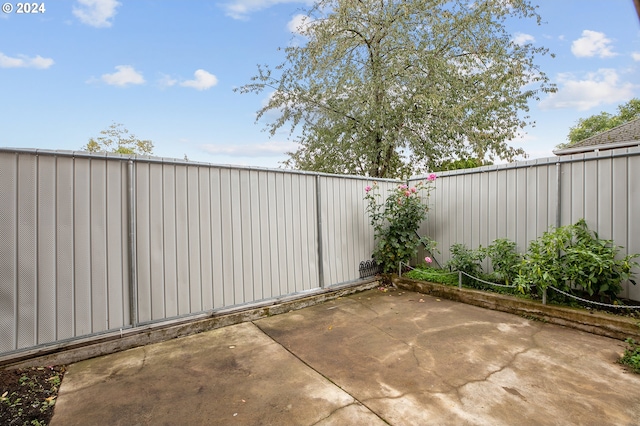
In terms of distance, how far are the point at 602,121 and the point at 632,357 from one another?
33228 millimetres

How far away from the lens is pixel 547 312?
3.08 m

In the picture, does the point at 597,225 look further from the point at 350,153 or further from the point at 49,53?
the point at 49,53

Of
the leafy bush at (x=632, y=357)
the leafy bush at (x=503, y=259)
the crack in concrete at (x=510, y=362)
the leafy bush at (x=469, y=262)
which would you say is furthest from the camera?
the leafy bush at (x=469, y=262)

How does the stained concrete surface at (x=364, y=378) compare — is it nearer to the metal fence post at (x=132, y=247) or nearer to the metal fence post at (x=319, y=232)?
the metal fence post at (x=132, y=247)

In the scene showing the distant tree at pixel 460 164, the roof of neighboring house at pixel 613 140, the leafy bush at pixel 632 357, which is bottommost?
the leafy bush at pixel 632 357

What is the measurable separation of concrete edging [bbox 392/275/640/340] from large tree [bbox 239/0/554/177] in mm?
4430

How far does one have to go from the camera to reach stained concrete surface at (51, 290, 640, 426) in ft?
5.49

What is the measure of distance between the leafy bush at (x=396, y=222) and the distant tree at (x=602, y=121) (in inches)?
1018

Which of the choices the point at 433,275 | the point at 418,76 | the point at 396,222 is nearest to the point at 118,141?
the point at 418,76

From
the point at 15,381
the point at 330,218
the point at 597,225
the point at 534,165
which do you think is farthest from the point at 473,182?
the point at 15,381

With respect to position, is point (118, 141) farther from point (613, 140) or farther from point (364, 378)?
point (613, 140)

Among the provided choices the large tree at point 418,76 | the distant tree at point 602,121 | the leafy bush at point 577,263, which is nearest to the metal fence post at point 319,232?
the leafy bush at point 577,263

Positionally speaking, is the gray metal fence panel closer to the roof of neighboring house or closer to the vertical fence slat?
the vertical fence slat

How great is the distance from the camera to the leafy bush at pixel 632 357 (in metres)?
2.09
